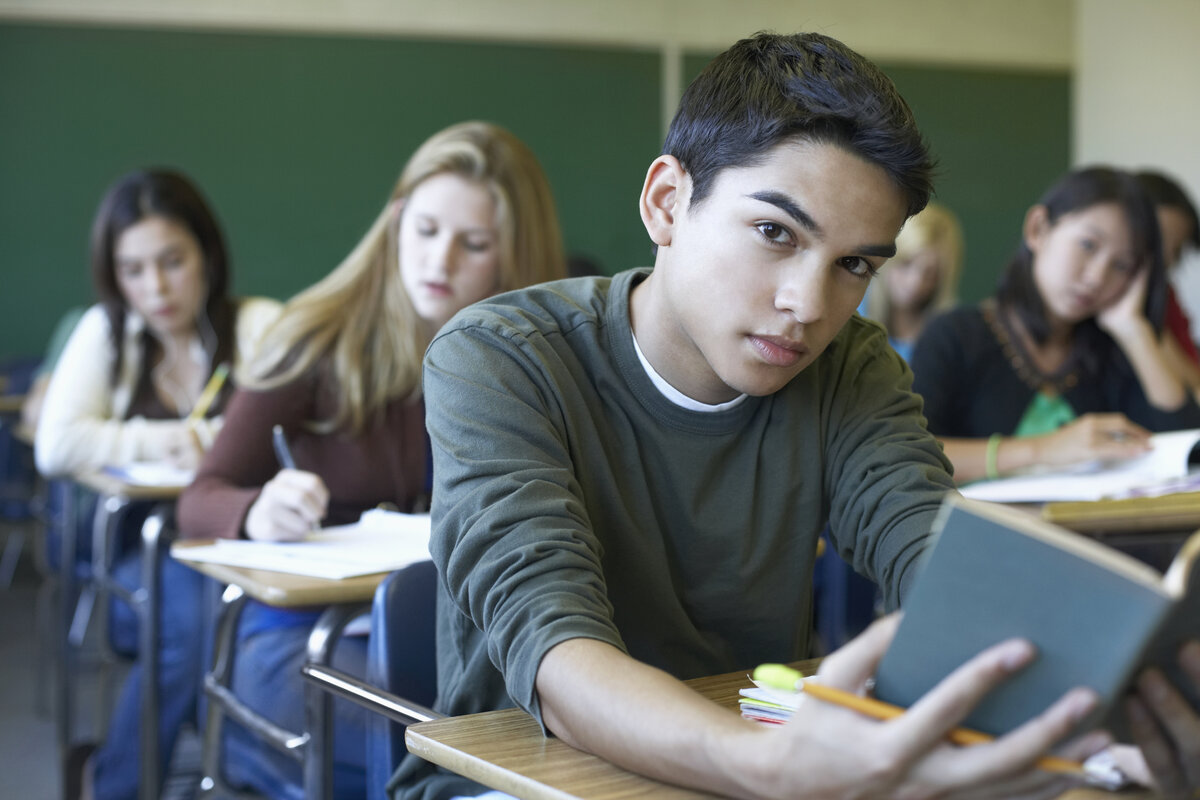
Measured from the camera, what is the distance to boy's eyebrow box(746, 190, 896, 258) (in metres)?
1.05

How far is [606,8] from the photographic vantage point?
6.33m

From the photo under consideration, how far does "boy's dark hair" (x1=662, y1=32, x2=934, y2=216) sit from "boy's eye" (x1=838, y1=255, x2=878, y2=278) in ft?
0.25

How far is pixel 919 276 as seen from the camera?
4.35 m

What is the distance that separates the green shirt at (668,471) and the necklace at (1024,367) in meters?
1.40

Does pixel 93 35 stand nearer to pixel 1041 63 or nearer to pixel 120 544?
pixel 120 544

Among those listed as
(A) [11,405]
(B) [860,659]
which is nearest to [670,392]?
(B) [860,659]

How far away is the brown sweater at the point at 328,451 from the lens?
2.11 m

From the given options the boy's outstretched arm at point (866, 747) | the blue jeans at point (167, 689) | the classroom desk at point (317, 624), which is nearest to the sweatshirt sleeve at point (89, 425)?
the blue jeans at point (167, 689)

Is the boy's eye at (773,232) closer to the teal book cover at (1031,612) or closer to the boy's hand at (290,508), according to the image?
the teal book cover at (1031,612)

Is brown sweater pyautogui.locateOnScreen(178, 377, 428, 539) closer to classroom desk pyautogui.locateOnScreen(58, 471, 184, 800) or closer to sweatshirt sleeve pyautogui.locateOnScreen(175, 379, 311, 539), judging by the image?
sweatshirt sleeve pyautogui.locateOnScreen(175, 379, 311, 539)

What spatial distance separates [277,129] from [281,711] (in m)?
4.53

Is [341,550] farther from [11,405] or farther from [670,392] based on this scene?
[11,405]

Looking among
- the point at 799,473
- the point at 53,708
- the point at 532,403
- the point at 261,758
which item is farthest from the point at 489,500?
the point at 53,708

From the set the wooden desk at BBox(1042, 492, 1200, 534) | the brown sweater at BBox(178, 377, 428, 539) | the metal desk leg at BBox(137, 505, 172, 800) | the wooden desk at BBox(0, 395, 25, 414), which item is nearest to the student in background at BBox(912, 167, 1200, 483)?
the wooden desk at BBox(1042, 492, 1200, 534)
